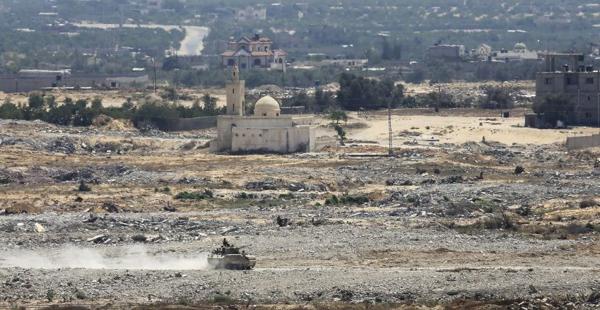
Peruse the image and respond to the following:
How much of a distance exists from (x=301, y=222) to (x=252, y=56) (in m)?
113

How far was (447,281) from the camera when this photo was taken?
162ft

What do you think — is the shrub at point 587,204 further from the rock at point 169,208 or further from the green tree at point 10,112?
the green tree at point 10,112

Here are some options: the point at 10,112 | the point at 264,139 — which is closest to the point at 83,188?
the point at 264,139

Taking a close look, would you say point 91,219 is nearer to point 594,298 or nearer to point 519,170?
point 594,298

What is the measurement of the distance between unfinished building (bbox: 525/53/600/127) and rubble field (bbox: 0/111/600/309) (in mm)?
4909

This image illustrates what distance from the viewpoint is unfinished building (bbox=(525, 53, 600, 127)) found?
101 metres

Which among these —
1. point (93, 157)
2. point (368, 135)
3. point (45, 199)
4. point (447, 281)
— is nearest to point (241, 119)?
point (93, 157)

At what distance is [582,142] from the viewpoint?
9056cm

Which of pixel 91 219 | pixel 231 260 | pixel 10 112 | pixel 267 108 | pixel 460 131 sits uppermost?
pixel 267 108

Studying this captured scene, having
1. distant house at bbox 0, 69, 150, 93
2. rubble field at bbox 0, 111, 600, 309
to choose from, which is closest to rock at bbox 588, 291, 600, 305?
rubble field at bbox 0, 111, 600, 309

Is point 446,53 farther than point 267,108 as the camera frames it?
Yes

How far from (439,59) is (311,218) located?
112 metres

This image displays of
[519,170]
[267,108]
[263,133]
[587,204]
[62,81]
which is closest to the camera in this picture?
[587,204]

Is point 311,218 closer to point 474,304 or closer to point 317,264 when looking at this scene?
point 317,264
